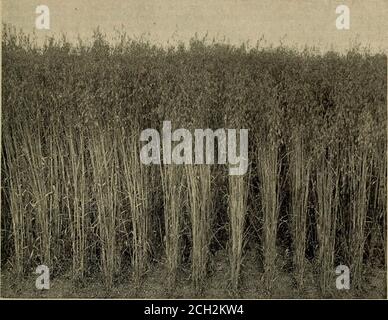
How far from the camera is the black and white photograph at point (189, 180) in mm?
5590

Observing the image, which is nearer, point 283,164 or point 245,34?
point 283,164

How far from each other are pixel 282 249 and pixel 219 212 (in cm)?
58

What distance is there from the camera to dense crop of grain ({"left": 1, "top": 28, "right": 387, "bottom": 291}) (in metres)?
5.59

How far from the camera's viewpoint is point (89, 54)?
600cm

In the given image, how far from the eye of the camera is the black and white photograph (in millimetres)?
5590

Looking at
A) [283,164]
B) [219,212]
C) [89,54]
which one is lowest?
[219,212]

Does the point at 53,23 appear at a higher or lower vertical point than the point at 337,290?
higher

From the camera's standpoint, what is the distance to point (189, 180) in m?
5.55

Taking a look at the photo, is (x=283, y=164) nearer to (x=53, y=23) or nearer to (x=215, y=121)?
(x=215, y=121)

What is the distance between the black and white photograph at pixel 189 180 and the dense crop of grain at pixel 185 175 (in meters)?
0.01

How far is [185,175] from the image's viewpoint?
559cm

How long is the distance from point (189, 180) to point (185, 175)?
6cm

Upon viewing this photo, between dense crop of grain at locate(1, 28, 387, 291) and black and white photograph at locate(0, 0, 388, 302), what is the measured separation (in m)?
0.01

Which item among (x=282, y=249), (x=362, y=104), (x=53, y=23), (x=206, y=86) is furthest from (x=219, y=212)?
(x=53, y=23)
